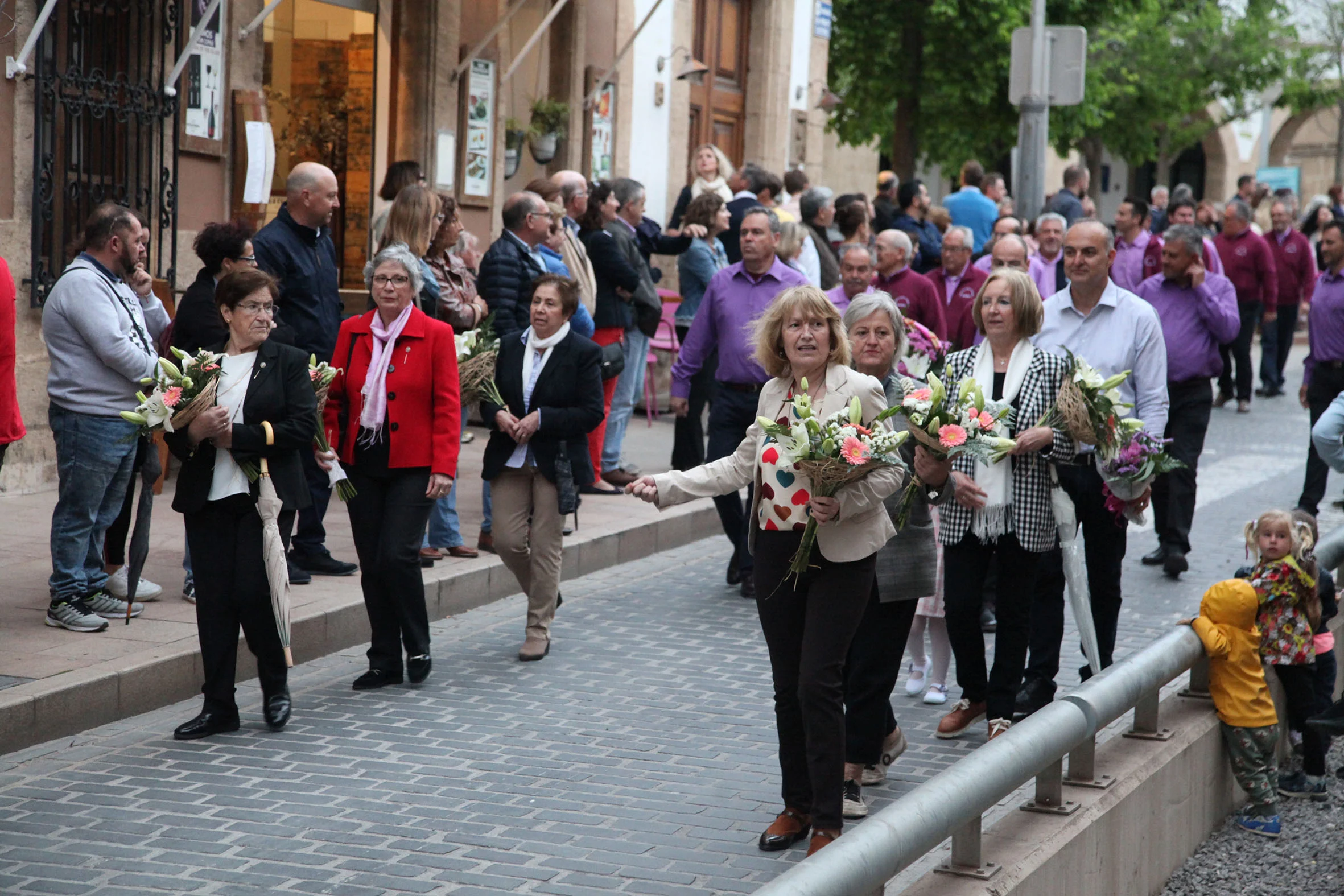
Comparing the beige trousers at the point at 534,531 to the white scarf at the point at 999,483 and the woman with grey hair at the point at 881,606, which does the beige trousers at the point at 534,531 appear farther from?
the white scarf at the point at 999,483

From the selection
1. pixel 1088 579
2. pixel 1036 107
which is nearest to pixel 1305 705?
pixel 1088 579

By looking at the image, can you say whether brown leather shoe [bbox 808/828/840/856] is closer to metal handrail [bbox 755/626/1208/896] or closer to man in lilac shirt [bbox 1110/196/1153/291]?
metal handrail [bbox 755/626/1208/896]

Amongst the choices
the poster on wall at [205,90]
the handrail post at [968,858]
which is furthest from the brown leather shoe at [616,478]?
the handrail post at [968,858]

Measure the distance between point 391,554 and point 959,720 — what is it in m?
2.46

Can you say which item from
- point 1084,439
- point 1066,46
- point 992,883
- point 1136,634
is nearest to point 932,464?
point 1084,439

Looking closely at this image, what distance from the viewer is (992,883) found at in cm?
439

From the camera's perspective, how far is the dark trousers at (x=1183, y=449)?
1032 cm

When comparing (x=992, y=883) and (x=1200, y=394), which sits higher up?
(x=1200, y=394)

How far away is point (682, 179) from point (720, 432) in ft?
31.5

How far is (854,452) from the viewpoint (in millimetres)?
5070

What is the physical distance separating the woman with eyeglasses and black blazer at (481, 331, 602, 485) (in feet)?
4.64

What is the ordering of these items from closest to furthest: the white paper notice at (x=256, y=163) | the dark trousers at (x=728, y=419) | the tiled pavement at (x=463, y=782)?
the tiled pavement at (x=463, y=782) → the dark trousers at (x=728, y=419) → the white paper notice at (x=256, y=163)

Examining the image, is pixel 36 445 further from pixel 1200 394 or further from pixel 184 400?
pixel 1200 394

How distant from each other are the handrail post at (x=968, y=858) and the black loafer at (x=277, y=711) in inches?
122
